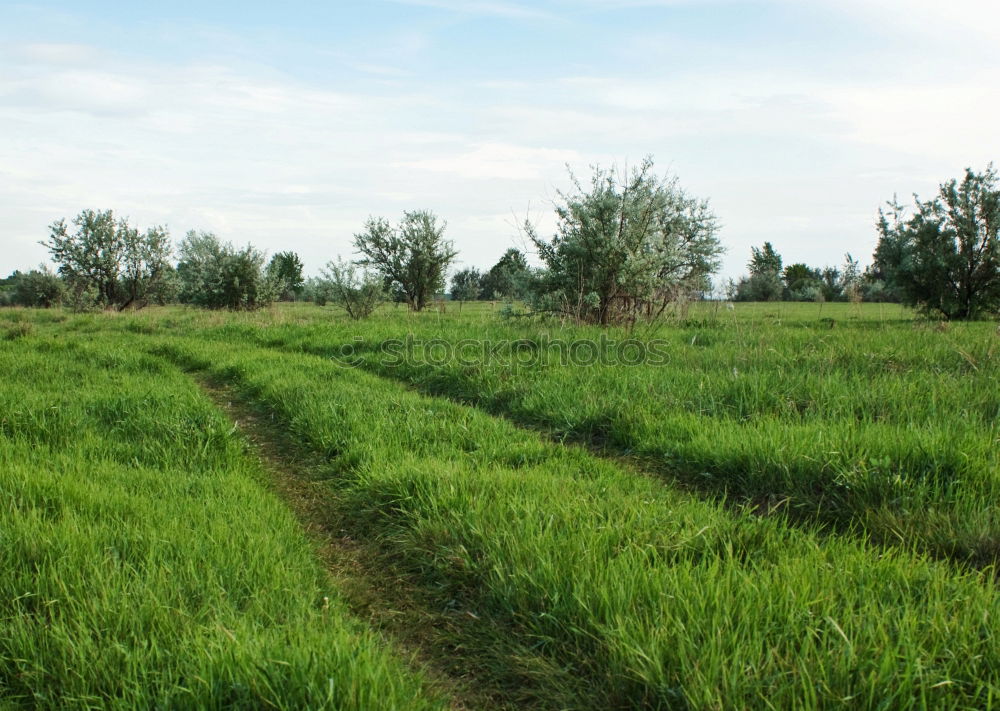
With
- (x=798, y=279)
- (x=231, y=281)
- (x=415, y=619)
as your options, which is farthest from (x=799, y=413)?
(x=798, y=279)

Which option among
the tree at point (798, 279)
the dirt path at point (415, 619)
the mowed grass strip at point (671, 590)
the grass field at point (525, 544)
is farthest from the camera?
the tree at point (798, 279)

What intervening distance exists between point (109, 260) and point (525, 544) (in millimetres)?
34566

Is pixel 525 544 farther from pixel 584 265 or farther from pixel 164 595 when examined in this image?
pixel 584 265

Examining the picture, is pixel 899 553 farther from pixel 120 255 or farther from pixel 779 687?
pixel 120 255

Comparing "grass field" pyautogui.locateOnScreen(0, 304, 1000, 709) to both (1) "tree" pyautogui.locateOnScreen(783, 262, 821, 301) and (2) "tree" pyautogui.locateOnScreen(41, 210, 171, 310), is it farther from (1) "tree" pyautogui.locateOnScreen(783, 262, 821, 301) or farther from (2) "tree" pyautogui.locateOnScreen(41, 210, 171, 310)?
(1) "tree" pyautogui.locateOnScreen(783, 262, 821, 301)

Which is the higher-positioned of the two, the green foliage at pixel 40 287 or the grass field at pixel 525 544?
the green foliage at pixel 40 287

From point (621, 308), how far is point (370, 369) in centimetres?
652

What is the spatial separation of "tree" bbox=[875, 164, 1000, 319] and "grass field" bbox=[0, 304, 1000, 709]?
1516 cm

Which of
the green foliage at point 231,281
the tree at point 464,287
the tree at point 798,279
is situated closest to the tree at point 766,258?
the tree at point 798,279

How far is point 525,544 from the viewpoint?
3158 mm

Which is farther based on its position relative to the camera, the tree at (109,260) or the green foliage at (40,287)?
the green foliage at (40,287)

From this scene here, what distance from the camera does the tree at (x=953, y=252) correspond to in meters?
18.7

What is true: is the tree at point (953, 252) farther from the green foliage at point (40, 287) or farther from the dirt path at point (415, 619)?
the green foliage at point (40, 287)

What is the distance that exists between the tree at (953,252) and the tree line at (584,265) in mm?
32
